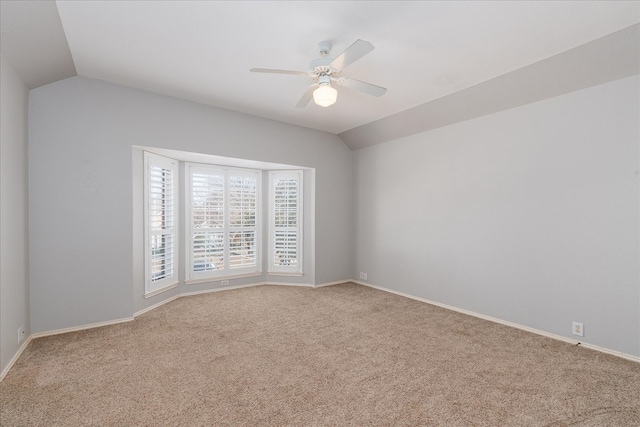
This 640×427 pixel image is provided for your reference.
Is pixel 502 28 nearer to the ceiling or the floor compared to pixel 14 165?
nearer to the ceiling

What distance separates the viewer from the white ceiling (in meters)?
2.18

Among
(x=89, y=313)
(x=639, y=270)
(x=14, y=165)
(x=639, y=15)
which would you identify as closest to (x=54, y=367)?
(x=89, y=313)

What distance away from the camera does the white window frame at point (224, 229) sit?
187 inches

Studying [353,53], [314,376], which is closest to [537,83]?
[353,53]

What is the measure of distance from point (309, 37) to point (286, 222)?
11.1 ft

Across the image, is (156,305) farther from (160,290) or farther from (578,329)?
(578,329)

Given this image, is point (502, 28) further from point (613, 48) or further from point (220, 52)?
point (220, 52)

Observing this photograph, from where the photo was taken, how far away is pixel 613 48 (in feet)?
8.27

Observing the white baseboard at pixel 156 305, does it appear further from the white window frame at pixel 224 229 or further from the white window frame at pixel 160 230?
the white window frame at pixel 224 229

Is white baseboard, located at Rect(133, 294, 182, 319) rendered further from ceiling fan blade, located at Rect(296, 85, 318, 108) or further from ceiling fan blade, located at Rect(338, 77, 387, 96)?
ceiling fan blade, located at Rect(338, 77, 387, 96)

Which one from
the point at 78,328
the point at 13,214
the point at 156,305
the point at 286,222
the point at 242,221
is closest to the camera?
the point at 13,214

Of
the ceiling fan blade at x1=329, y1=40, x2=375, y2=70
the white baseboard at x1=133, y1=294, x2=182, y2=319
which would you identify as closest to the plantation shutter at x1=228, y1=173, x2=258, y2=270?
the white baseboard at x1=133, y1=294, x2=182, y2=319

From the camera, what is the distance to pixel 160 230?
13.9 feet

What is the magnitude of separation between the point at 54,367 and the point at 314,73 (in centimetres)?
326
